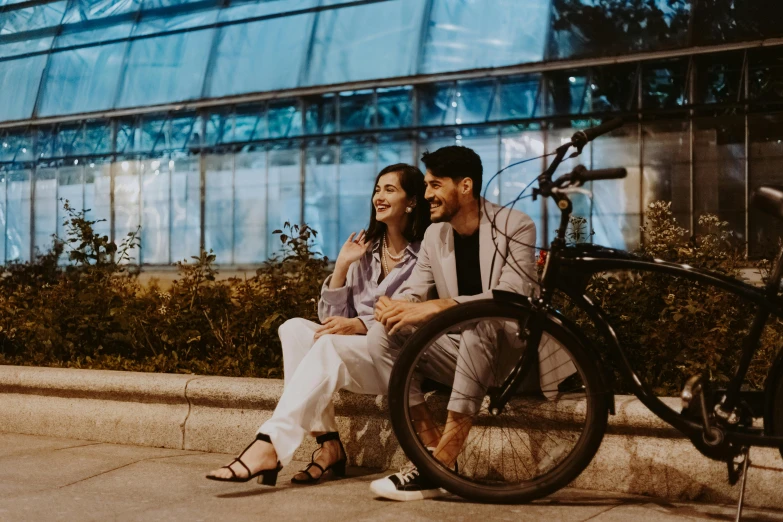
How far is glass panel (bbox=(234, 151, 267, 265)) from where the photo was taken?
72.3 feet

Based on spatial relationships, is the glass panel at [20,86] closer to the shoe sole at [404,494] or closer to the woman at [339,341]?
the woman at [339,341]

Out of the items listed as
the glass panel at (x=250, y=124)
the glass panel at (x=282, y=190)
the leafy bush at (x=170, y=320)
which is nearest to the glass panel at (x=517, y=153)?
the glass panel at (x=282, y=190)

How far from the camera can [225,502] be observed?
427 cm

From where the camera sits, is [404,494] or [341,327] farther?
[341,327]

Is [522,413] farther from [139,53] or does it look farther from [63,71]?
[63,71]

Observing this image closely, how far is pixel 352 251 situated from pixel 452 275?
0.71 meters

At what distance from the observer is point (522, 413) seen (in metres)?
4.43

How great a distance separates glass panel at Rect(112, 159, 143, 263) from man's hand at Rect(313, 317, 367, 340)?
19.7 m

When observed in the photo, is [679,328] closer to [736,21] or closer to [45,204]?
[736,21]

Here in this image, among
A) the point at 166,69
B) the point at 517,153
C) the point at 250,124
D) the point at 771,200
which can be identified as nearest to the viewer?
the point at 771,200

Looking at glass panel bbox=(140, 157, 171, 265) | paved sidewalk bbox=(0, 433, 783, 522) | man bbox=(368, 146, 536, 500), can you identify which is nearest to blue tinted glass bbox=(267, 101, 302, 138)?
glass panel bbox=(140, 157, 171, 265)

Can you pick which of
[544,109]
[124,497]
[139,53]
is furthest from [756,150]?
[124,497]

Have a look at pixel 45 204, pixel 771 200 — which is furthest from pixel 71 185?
pixel 771 200

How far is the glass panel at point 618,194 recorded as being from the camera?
18234mm
